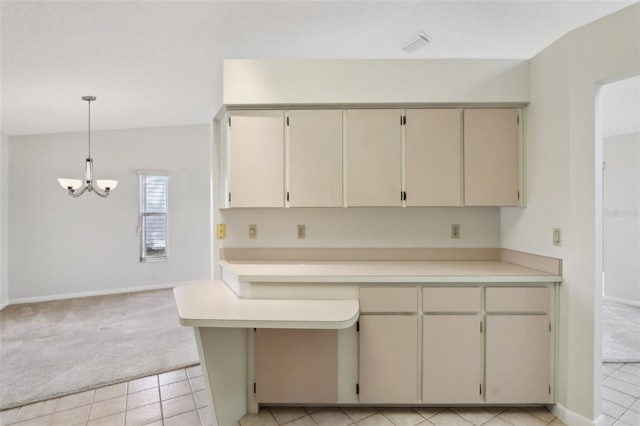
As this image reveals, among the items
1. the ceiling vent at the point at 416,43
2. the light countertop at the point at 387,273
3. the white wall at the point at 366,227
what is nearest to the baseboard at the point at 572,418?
the light countertop at the point at 387,273

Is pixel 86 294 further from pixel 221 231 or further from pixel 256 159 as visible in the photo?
pixel 256 159

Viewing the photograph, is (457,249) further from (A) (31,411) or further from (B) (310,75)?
(A) (31,411)

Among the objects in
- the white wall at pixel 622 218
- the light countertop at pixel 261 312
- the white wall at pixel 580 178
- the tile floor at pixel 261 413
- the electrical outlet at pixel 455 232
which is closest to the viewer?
the light countertop at pixel 261 312

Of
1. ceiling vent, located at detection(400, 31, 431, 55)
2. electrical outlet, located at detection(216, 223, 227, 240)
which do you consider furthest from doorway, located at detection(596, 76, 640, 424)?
electrical outlet, located at detection(216, 223, 227, 240)

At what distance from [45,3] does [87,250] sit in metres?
4.18

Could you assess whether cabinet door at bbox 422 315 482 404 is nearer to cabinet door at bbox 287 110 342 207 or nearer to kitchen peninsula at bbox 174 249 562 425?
kitchen peninsula at bbox 174 249 562 425

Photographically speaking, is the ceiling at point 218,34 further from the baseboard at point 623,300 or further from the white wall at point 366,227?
the baseboard at point 623,300

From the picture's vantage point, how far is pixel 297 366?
7.08ft

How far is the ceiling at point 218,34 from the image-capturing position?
216cm

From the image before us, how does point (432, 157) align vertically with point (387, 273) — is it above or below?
above

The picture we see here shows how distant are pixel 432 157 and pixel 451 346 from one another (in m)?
1.34

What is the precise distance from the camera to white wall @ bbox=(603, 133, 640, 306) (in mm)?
→ 4578

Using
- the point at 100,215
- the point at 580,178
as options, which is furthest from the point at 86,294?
the point at 580,178

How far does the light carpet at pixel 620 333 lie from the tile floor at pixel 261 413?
618mm
